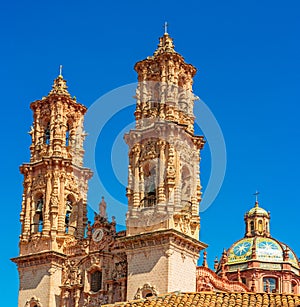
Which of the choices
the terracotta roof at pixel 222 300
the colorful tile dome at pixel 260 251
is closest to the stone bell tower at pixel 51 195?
the terracotta roof at pixel 222 300

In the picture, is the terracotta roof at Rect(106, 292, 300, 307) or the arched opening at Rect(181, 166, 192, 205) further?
the arched opening at Rect(181, 166, 192, 205)

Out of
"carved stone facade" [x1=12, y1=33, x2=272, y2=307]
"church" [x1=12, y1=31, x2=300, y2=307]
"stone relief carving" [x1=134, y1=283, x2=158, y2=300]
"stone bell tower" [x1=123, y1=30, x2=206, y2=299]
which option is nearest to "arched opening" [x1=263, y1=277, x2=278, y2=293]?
"church" [x1=12, y1=31, x2=300, y2=307]

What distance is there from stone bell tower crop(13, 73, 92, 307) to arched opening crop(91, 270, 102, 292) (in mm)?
1961

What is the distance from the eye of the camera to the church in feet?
136

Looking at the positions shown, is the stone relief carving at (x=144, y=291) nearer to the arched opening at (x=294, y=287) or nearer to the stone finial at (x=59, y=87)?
the stone finial at (x=59, y=87)

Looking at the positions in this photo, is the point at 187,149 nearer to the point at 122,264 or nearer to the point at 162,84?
the point at 162,84

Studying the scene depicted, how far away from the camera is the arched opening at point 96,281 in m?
45.2

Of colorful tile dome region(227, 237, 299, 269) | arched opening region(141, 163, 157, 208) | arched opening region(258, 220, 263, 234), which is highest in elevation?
arched opening region(258, 220, 263, 234)

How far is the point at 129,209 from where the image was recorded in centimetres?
4316

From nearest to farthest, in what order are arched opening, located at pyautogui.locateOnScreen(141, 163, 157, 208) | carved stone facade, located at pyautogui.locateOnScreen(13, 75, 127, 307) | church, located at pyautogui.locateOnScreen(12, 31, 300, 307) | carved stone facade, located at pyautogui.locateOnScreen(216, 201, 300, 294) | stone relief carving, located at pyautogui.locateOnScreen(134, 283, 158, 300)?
stone relief carving, located at pyautogui.locateOnScreen(134, 283, 158, 300) < church, located at pyautogui.locateOnScreen(12, 31, 300, 307) < arched opening, located at pyautogui.locateOnScreen(141, 163, 157, 208) < carved stone facade, located at pyautogui.locateOnScreen(13, 75, 127, 307) < carved stone facade, located at pyautogui.locateOnScreen(216, 201, 300, 294)

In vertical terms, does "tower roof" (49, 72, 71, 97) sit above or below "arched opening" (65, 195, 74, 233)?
above

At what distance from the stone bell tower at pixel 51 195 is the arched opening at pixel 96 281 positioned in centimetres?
196

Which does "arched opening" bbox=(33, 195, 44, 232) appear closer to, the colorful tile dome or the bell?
the bell

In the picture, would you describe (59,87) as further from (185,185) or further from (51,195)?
(185,185)
